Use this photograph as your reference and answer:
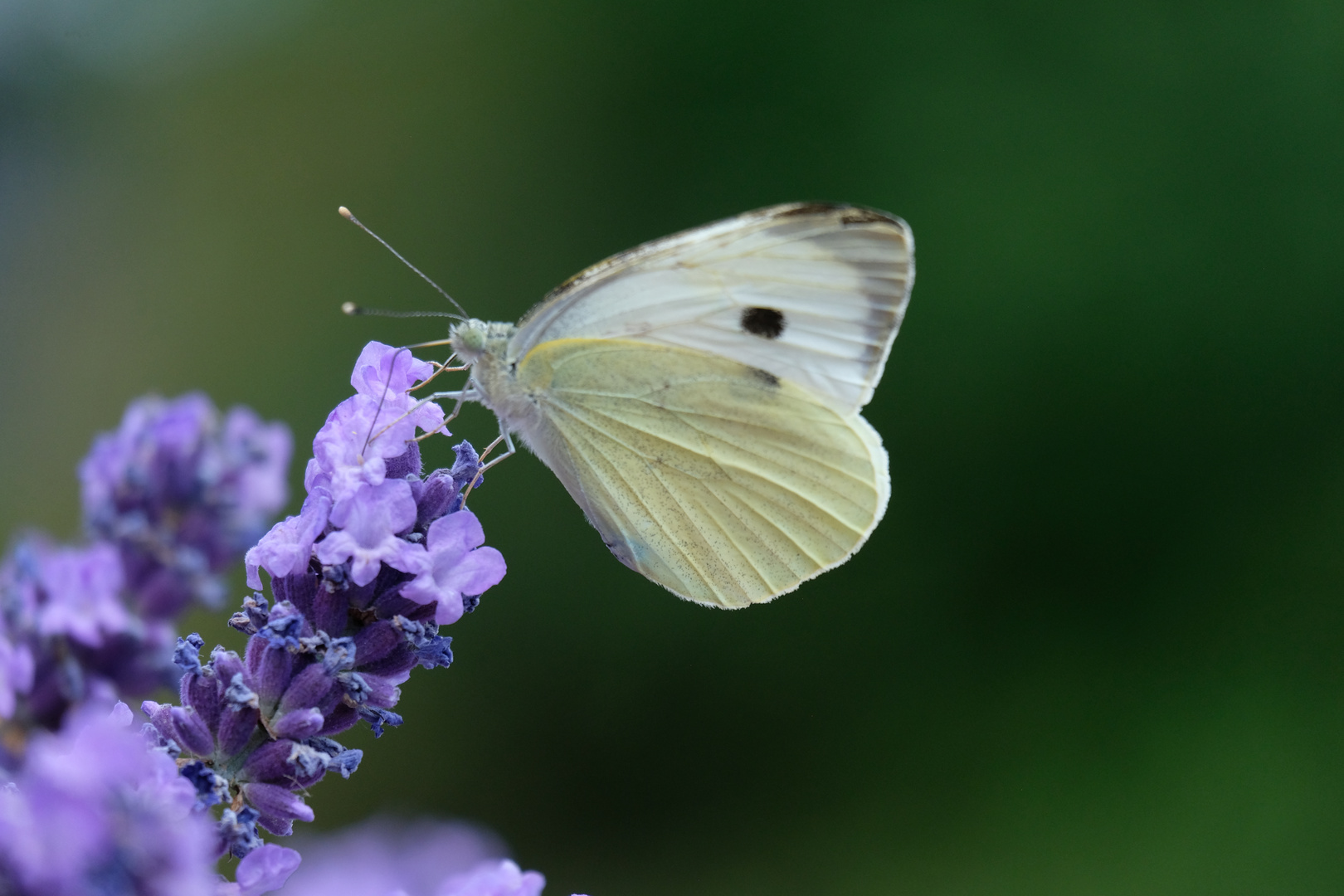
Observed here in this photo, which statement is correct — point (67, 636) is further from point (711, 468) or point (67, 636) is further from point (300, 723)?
point (711, 468)

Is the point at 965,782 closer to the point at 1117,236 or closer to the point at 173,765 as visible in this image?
the point at 1117,236

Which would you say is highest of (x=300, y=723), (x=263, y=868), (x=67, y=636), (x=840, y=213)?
(x=840, y=213)

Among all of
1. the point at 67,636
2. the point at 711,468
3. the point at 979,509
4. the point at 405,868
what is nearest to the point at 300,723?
the point at 67,636

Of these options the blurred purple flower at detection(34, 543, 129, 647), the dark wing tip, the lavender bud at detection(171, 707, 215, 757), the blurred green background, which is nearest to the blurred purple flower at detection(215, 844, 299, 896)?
the lavender bud at detection(171, 707, 215, 757)

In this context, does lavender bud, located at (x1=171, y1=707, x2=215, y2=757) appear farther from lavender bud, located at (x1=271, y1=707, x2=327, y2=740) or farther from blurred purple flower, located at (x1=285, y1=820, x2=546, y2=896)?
blurred purple flower, located at (x1=285, y1=820, x2=546, y2=896)

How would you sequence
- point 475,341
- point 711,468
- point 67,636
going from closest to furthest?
1. point 67,636
2. point 475,341
3. point 711,468

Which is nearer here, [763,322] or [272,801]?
Answer: [272,801]

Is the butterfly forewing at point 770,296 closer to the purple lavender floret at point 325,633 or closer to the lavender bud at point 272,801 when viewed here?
the purple lavender floret at point 325,633
